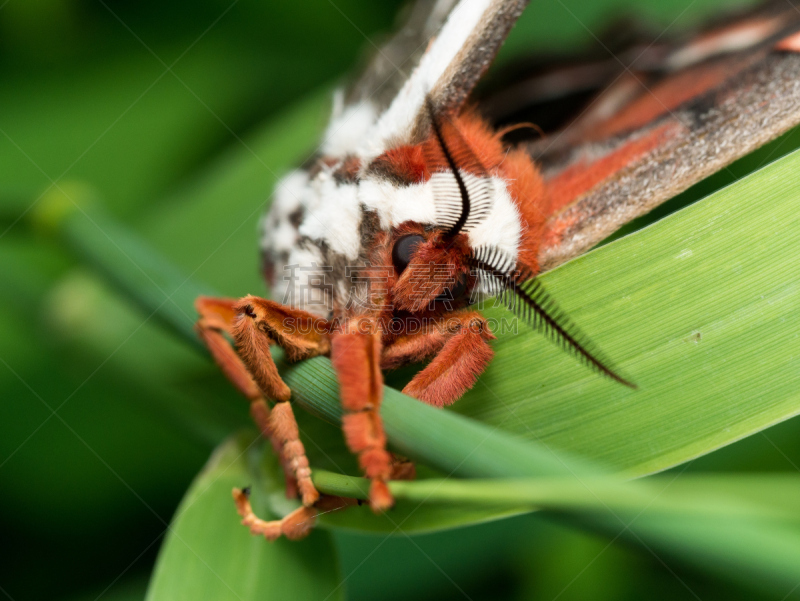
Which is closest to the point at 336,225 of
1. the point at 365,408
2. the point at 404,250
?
the point at 404,250

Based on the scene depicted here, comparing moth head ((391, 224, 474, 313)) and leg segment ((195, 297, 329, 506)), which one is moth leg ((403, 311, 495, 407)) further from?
leg segment ((195, 297, 329, 506))

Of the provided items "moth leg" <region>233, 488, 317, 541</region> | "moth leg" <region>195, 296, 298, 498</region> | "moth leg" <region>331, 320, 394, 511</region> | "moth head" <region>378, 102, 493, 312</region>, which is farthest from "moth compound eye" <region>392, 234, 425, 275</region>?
"moth leg" <region>233, 488, 317, 541</region>

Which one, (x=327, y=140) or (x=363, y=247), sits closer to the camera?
(x=363, y=247)

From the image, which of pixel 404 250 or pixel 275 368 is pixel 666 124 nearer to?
pixel 404 250

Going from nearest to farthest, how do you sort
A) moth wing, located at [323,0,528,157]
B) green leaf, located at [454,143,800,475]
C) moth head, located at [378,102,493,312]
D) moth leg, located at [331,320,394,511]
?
moth leg, located at [331,320,394,511] → green leaf, located at [454,143,800,475] → moth head, located at [378,102,493,312] → moth wing, located at [323,0,528,157]

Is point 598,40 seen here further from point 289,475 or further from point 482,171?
point 289,475

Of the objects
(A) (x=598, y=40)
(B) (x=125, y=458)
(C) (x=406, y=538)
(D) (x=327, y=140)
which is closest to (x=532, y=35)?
(A) (x=598, y=40)

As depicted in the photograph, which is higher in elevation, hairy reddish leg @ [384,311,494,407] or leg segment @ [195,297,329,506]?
hairy reddish leg @ [384,311,494,407]

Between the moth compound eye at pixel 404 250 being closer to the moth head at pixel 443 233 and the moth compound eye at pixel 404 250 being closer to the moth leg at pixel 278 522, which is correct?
the moth head at pixel 443 233
